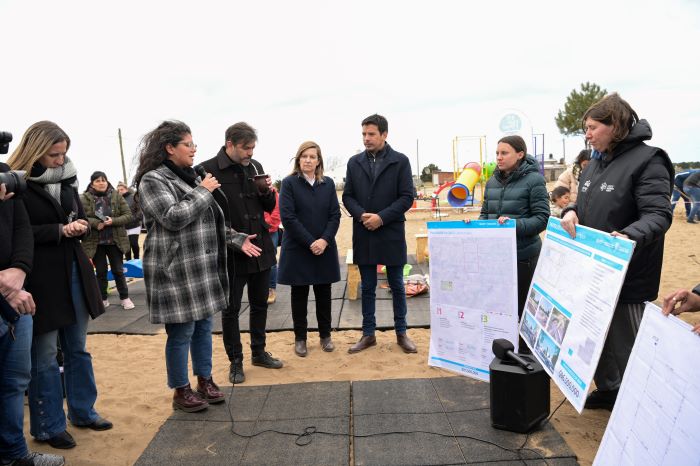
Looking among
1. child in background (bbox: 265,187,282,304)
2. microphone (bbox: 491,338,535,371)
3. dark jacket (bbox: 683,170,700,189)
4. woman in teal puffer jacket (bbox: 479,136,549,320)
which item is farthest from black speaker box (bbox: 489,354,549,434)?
dark jacket (bbox: 683,170,700,189)

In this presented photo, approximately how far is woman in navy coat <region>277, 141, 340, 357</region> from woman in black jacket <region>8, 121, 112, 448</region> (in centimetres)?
160

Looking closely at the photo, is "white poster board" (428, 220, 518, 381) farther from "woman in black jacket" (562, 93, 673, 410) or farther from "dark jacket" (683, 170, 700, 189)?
"dark jacket" (683, 170, 700, 189)

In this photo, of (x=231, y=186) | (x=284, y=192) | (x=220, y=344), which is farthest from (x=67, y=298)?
(x=220, y=344)

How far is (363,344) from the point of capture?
4.33 metres

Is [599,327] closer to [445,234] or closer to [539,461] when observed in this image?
[539,461]

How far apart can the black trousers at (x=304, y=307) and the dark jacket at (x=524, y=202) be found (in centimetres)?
163

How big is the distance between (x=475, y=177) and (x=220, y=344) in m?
14.0

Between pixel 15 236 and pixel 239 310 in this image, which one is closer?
pixel 15 236

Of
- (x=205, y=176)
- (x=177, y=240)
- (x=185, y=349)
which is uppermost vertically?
(x=205, y=176)

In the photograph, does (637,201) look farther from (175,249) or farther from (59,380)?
(59,380)

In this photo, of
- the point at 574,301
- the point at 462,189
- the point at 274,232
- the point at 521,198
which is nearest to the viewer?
the point at 574,301

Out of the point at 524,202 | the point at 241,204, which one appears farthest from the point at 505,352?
the point at 241,204

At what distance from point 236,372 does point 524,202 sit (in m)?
2.54

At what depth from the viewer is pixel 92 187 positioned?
5.99m
